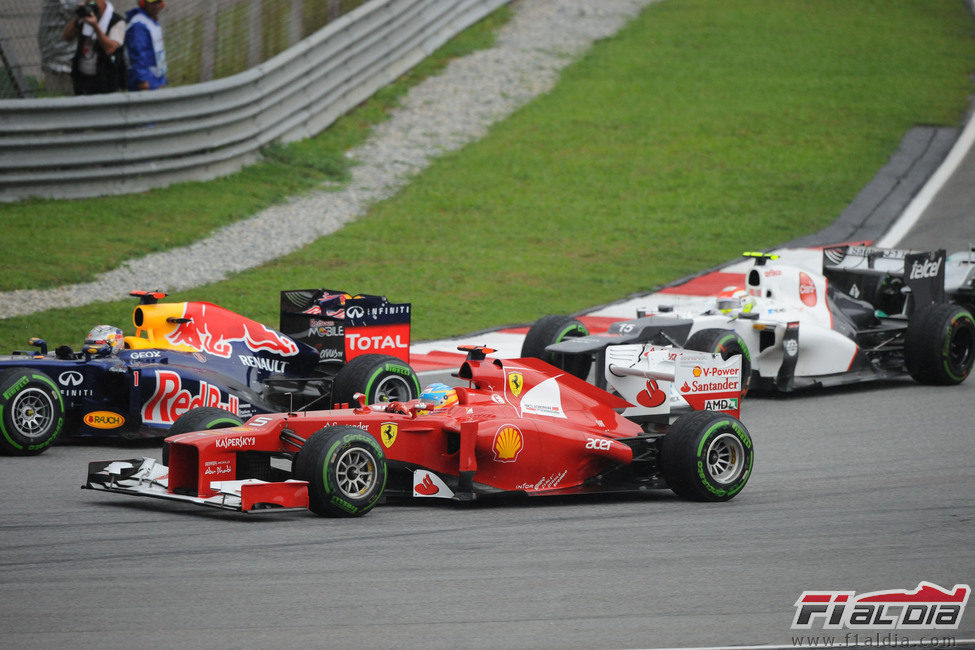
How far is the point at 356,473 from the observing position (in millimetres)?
8828

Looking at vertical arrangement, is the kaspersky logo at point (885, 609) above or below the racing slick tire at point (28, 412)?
below

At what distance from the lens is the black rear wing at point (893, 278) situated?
15.7 m

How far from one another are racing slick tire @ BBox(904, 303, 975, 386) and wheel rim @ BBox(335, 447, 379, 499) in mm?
7898

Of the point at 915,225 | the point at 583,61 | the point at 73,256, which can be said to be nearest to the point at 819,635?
the point at 73,256

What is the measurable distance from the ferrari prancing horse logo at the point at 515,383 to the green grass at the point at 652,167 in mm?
6688

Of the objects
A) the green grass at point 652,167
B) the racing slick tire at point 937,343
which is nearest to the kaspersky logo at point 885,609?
the racing slick tire at point 937,343

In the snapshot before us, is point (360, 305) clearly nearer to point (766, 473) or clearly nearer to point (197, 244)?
point (766, 473)

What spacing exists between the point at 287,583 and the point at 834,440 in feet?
21.2

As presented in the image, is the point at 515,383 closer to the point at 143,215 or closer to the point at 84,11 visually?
the point at 143,215

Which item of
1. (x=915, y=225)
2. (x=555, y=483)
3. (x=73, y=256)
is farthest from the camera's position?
(x=915, y=225)

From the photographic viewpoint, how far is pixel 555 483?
384 inches

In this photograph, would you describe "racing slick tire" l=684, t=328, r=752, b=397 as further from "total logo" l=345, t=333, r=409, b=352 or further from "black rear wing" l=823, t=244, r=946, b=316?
"total logo" l=345, t=333, r=409, b=352

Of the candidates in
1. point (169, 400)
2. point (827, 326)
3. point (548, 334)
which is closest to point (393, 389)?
point (169, 400)

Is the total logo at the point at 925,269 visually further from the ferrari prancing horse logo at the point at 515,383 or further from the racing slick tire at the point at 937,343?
the ferrari prancing horse logo at the point at 515,383
